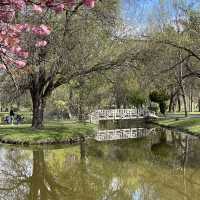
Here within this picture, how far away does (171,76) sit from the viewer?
56219mm

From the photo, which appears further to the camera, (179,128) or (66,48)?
(179,128)

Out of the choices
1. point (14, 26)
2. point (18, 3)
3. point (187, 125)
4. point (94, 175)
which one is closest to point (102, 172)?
point (94, 175)

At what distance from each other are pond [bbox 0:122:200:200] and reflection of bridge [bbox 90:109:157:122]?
22.5 m

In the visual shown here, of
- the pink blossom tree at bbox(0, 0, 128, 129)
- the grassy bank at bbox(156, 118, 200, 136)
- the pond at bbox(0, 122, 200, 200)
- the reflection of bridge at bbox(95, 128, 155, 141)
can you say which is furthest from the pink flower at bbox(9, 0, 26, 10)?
the grassy bank at bbox(156, 118, 200, 136)

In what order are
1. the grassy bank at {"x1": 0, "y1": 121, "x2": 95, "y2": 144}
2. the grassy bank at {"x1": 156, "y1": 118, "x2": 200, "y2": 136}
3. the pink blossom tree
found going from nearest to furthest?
the pink blossom tree → the grassy bank at {"x1": 0, "y1": 121, "x2": 95, "y2": 144} → the grassy bank at {"x1": 156, "y1": 118, "x2": 200, "y2": 136}

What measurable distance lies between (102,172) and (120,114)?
3981 centimetres

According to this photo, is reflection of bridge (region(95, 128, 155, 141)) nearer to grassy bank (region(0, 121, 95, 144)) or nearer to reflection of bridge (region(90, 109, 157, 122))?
grassy bank (region(0, 121, 95, 144))

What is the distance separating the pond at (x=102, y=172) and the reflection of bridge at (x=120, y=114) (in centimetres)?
2247

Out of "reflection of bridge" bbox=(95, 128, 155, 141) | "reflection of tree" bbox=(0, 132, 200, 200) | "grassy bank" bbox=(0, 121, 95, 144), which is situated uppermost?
"grassy bank" bbox=(0, 121, 95, 144)

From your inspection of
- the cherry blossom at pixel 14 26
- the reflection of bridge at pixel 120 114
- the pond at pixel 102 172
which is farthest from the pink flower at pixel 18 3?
the reflection of bridge at pixel 120 114

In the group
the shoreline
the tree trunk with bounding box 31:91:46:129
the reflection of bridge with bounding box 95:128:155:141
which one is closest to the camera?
the tree trunk with bounding box 31:91:46:129

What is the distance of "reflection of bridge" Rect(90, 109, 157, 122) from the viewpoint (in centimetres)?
5722

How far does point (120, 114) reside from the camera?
203ft

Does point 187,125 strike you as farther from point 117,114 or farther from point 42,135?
point 117,114
